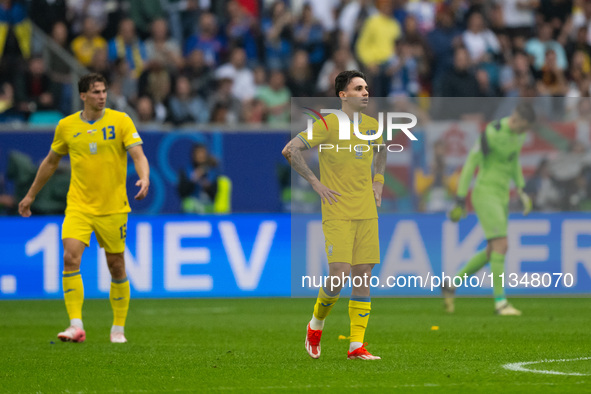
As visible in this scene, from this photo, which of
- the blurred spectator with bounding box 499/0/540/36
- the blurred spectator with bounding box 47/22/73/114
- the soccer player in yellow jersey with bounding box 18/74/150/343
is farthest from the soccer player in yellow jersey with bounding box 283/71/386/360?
the blurred spectator with bounding box 499/0/540/36

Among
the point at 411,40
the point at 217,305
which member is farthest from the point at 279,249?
the point at 411,40

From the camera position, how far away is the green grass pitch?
7.59 metres

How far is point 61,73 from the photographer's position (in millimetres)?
18234

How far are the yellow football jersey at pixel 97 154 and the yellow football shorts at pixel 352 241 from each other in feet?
8.20

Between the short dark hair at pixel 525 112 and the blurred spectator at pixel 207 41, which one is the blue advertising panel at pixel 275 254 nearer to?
the short dark hair at pixel 525 112

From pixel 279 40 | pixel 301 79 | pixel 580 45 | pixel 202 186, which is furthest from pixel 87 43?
pixel 580 45

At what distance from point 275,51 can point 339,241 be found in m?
11.5

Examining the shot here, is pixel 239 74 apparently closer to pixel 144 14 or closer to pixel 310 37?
pixel 310 37

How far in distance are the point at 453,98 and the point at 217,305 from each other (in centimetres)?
503

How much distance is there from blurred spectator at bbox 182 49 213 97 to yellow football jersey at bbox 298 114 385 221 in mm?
10007

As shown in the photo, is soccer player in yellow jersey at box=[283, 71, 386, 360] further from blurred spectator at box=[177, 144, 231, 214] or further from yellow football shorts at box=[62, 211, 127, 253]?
blurred spectator at box=[177, 144, 231, 214]

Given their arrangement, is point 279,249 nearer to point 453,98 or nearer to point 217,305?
point 217,305

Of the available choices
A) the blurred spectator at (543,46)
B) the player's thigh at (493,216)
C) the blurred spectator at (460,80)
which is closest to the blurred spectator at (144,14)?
the blurred spectator at (460,80)

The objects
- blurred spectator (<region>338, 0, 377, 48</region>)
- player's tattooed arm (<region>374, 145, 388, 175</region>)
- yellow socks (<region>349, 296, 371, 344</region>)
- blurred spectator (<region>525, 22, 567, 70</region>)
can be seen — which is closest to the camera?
yellow socks (<region>349, 296, 371, 344</region>)
